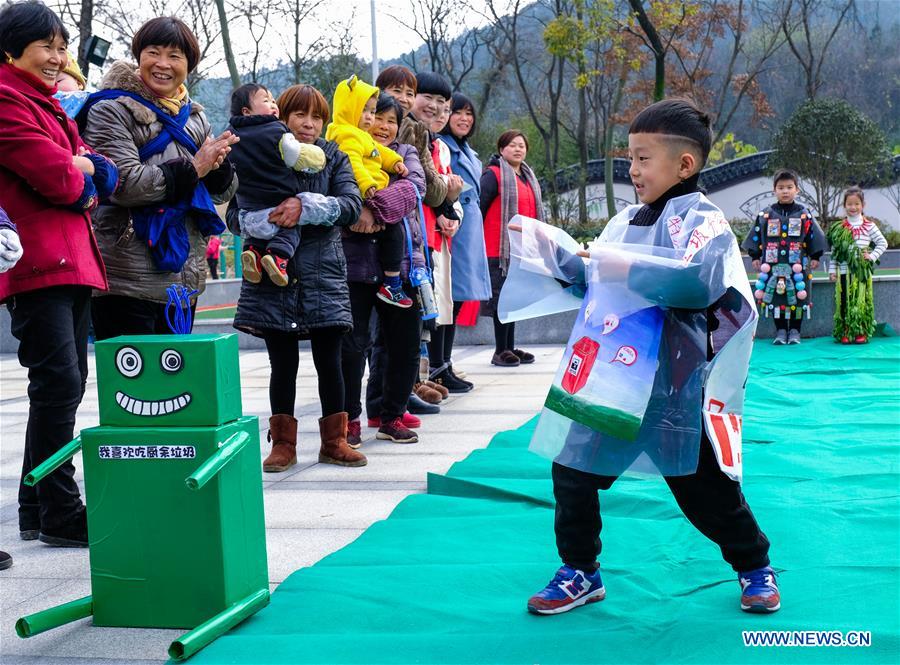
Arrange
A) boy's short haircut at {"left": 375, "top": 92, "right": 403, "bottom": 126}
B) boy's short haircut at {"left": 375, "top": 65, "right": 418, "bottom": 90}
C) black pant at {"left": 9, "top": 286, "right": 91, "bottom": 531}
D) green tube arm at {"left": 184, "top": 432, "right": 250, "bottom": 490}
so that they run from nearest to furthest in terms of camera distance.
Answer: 1. green tube arm at {"left": 184, "top": 432, "right": 250, "bottom": 490}
2. black pant at {"left": 9, "top": 286, "right": 91, "bottom": 531}
3. boy's short haircut at {"left": 375, "top": 92, "right": 403, "bottom": 126}
4. boy's short haircut at {"left": 375, "top": 65, "right": 418, "bottom": 90}

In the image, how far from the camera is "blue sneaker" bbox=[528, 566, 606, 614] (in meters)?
2.86

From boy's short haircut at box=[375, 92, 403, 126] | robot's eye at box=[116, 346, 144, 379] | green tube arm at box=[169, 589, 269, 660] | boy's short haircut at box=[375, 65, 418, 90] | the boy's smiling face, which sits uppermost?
boy's short haircut at box=[375, 65, 418, 90]

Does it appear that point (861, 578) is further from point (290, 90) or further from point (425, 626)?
point (290, 90)

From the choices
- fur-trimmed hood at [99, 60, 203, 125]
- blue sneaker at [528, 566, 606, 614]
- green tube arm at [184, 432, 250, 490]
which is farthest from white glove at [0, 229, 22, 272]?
blue sneaker at [528, 566, 606, 614]

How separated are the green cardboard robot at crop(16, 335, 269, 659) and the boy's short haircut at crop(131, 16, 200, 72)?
149 centimetres

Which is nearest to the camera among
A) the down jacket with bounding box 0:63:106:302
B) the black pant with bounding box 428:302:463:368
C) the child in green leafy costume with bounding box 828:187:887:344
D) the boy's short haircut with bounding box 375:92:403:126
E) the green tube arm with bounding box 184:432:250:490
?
the green tube arm with bounding box 184:432:250:490

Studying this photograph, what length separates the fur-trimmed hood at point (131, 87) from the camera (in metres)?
3.87

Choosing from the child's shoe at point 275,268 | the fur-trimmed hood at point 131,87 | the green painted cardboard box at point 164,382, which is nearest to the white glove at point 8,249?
the green painted cardboard box at point 164,382

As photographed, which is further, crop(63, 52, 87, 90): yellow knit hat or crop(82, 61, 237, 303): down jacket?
crop(63, 52, 87, 90): yellow knit hat

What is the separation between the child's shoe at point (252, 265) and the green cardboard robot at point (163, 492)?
1591 millimetres

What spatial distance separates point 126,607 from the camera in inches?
112

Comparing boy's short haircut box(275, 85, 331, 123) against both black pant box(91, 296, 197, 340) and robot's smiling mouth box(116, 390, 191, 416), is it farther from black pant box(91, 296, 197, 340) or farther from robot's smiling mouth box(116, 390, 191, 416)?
robot's smiling mouth box(116, 390, 191, 416)

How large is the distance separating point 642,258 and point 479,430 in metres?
3.16

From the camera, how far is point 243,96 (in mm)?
4637
